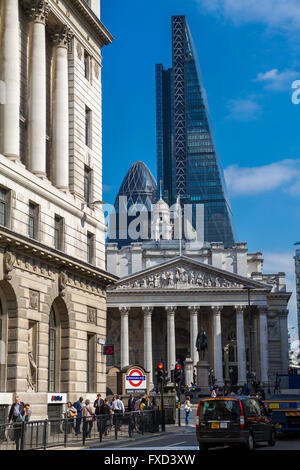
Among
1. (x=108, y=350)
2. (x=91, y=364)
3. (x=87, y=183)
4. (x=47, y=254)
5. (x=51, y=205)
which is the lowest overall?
(x=91, y=364)

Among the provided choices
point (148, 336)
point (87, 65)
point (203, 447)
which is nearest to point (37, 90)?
point (87, 65)

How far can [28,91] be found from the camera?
1404 inches

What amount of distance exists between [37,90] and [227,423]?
19.6 metres

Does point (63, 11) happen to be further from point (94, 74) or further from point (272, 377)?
point (272, 377)

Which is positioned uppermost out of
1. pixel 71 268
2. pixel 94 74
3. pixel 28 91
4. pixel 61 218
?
pixel 94 74

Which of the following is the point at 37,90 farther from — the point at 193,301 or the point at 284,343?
the point at 284,343

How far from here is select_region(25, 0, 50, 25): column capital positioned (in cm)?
3572

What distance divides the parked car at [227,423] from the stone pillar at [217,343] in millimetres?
83669

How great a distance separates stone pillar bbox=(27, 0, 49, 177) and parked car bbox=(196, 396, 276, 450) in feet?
52.7

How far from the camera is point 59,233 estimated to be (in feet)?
122

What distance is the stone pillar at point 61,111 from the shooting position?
37344mm

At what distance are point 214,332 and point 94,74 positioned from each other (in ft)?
233

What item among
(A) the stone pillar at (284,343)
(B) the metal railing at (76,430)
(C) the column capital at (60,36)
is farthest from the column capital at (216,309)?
(C) the column capital at (60,36)
